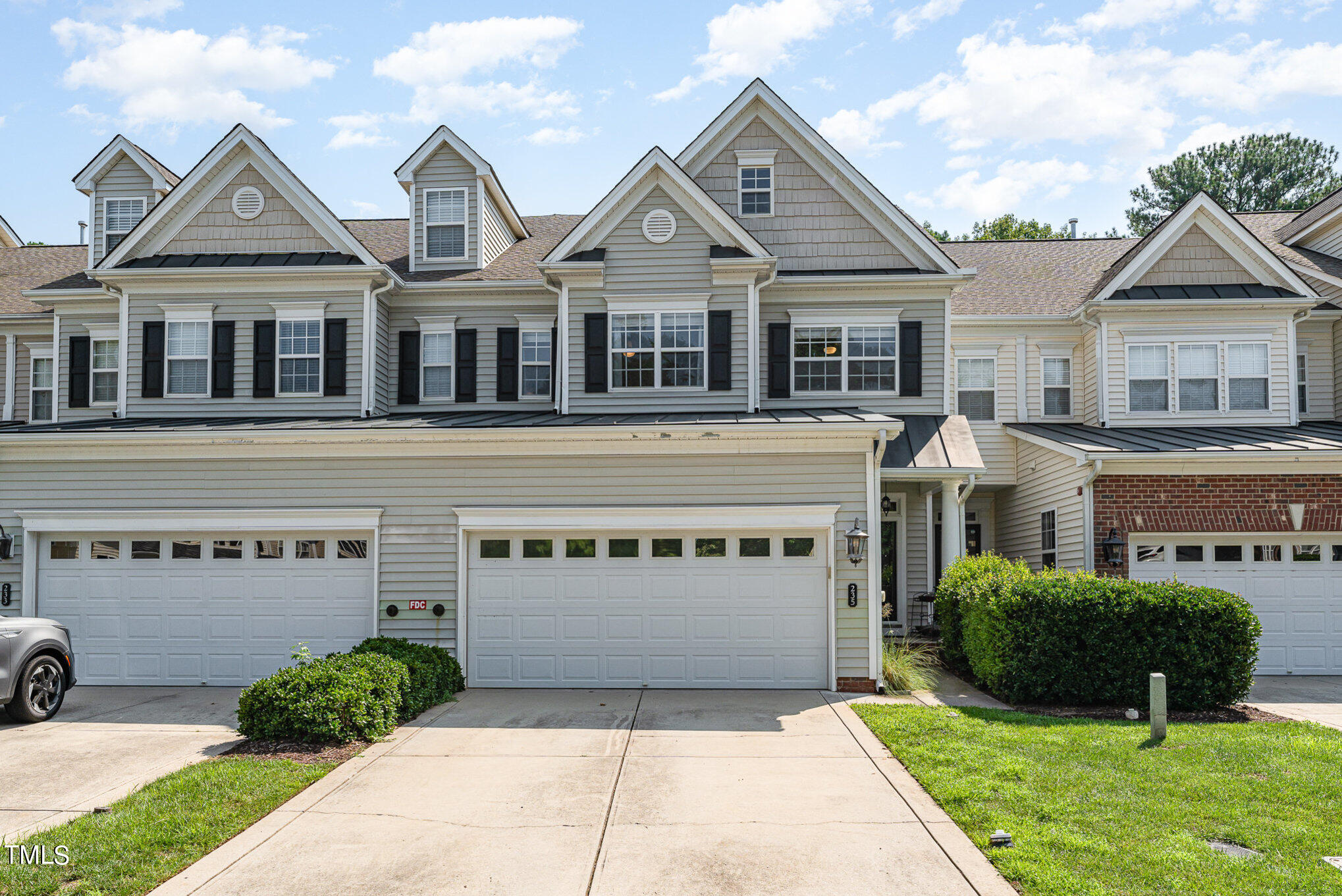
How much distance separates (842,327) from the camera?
57.3 feet

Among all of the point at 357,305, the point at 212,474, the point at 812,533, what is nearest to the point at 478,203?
the point at 357,305

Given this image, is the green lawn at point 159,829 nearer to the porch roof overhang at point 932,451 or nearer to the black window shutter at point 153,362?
the porch roof overhang at point 932,451

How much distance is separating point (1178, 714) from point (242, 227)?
52.7 ft

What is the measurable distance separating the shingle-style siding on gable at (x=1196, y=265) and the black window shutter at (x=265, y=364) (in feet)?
51.0

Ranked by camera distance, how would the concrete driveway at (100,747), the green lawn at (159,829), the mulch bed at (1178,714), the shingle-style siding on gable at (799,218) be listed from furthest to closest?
the shingle-style siding on gable at (799,218)
the mulch bed at (1178,714)
the concrete driveway at (100,747)
the green lawn at (159,829)

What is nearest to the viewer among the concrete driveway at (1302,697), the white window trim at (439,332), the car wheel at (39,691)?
the car wheel at (39,691)

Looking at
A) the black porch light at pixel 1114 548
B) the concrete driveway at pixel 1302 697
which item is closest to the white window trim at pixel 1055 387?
the black porch light at pixel 1114 548

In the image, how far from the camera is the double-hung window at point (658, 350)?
54.2 feet

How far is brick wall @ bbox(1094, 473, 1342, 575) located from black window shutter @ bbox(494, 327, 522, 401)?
32.7 ft

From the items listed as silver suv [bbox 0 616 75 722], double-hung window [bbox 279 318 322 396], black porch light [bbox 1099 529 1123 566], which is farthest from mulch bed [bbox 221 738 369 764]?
black porch light [bbox 1099 529 1123 566]

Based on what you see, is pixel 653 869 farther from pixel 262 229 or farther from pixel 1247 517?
pixel 262 229

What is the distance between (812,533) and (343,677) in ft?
21.3

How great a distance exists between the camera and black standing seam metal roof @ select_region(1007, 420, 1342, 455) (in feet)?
50.4

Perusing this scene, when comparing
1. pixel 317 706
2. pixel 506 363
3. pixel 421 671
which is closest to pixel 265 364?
pixel 506 363
